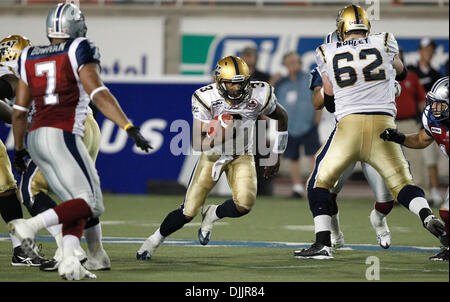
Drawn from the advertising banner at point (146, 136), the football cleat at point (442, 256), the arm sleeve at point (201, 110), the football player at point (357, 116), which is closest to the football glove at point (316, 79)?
the football player at point (357, 116)

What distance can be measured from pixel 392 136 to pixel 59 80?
7.59 feet

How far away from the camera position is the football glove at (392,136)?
20.4 ft

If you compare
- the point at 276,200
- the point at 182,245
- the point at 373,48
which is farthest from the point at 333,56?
the point at 276,200

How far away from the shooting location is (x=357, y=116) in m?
6.42

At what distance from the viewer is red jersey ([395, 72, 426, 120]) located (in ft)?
35.6

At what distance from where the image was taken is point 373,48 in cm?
648

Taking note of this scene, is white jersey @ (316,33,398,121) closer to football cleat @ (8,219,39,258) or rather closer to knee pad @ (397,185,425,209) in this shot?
knee pad @ (397,185,425,209)

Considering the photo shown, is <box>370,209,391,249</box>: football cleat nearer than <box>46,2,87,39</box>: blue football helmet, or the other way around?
<box>46,2,87,39</box>: blue football helmet

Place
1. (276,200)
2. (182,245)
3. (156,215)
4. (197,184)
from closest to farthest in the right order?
1. (197,184)
2. (182,245)
3. (156,215)
4. (276,200)

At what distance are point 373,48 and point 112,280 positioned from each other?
2534 mm

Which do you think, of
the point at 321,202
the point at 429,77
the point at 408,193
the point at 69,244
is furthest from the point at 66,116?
the point at 429,77

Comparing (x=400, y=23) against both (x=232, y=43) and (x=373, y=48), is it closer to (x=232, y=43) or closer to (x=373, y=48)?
(x=232, y=43)

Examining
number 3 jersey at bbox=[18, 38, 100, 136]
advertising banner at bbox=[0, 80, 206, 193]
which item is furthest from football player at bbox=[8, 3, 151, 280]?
advertising banner at bbox=[0, 80, 206, 193]

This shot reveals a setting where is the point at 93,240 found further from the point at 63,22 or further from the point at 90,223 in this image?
the point at 63,22
